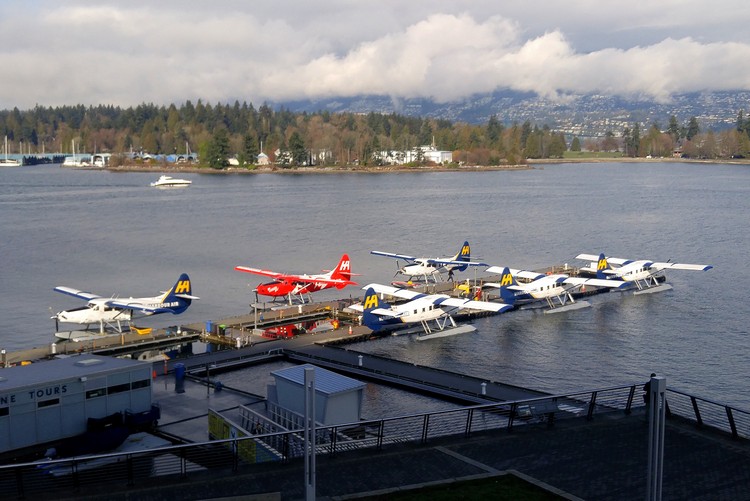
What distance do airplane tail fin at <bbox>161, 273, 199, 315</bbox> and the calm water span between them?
166 centimetres

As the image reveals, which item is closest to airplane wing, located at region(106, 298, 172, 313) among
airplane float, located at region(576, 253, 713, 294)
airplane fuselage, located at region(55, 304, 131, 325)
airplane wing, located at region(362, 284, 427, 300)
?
airplane fuselage, located at region(55, 304, 131, 325)

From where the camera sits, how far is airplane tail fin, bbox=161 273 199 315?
4309cm

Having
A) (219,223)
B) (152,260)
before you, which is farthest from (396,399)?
(219,223)

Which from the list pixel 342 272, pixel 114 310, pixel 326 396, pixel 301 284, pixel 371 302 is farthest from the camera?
pixel 342 272

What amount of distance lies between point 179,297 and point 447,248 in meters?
34.9

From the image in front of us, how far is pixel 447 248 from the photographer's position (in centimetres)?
7350

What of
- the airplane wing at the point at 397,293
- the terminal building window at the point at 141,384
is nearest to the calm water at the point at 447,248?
the airplane wing at the point at 397,293

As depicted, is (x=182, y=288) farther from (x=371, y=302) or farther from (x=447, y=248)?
(x=447, y=248)

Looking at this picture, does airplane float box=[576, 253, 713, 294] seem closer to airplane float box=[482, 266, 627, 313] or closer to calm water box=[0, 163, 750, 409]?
calm water box=[0, 163, 750, 409]

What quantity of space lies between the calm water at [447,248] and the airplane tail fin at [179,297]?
1.66m

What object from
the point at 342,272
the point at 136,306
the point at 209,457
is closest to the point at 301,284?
the point at 342,272

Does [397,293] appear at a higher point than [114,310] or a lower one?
higher

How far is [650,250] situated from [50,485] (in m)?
66.1

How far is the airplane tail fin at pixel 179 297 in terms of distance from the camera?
43.1 m
